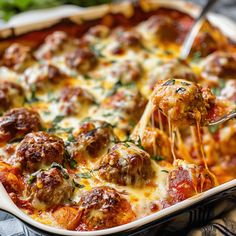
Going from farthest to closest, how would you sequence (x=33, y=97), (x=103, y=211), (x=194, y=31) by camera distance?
(x=194, y=31), (x=33, y=97), (x=103, y=211)

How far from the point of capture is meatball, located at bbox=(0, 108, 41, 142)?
123 inches

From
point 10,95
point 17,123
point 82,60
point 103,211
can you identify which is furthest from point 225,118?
point 10,95

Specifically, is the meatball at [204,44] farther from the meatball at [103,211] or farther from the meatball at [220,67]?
the meatball at [103,211]

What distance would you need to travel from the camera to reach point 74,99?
11.6 feet

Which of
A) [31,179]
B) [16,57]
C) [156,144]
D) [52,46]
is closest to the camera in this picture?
[31,179]

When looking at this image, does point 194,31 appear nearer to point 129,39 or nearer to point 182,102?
point 129,39

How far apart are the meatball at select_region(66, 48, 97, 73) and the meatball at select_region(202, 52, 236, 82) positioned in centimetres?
98

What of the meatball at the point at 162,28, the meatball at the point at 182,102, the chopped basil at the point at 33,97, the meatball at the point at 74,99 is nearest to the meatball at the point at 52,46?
the chopped basil at the point at 33,97

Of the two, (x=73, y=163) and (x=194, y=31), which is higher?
(x=194, y=31)

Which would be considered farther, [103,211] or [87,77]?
[87,77]

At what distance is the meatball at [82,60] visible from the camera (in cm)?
401

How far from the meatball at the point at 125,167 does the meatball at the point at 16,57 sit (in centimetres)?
154

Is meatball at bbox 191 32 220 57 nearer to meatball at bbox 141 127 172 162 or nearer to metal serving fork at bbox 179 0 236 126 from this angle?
metal serving fork at bbox 179 0 236 126

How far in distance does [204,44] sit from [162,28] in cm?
44
